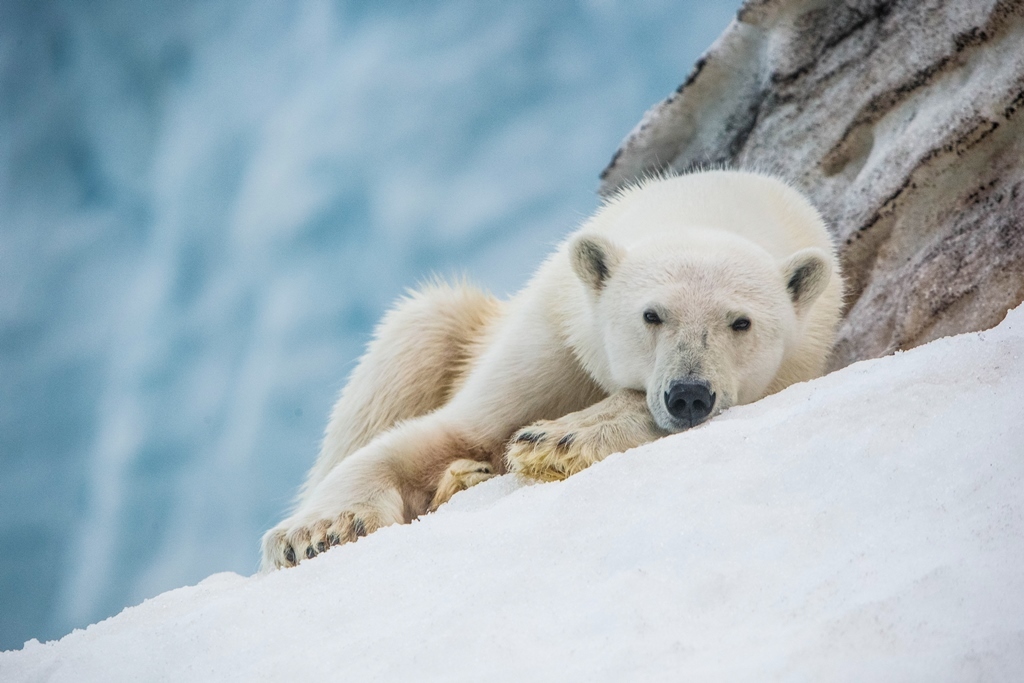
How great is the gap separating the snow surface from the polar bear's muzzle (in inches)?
14.3

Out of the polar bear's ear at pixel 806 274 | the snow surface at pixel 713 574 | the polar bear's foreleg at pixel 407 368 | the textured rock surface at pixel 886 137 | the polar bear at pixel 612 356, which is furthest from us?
the polar bear's foreleg at pixel 407 368

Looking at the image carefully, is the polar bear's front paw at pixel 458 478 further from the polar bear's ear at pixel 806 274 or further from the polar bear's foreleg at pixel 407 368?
the polar bear's ear at pixel 806 274

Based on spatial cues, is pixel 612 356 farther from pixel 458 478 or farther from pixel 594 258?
pixel 458 478

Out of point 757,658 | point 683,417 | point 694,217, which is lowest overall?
point 757,658

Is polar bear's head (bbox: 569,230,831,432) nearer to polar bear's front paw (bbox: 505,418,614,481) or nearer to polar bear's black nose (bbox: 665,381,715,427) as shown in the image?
polar bear's black nose (bbox: 665,381,715,427)

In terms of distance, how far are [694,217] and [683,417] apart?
4.47ft

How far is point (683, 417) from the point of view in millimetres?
3287

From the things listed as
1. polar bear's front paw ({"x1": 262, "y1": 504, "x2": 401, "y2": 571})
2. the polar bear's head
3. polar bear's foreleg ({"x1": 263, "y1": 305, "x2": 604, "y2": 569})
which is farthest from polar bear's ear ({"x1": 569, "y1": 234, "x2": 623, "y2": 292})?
polar bear's front paw ({"x1": 262, "y1": 504, "x2": 401, "y2": 571})

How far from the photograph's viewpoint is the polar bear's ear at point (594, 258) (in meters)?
3.75

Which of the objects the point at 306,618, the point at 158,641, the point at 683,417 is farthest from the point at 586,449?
the point at 158,641

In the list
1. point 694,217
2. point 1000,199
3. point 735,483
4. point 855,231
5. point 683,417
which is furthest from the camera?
point 855,231

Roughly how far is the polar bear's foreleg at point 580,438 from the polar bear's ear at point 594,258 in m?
0.53

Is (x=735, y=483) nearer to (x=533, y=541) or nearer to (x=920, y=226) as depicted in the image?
(x=533, y=541)

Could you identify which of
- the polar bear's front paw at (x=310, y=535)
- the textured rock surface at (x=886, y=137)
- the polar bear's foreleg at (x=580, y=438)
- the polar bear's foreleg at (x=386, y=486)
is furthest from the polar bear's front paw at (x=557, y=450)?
the textured rock surface at (x=886, y=137)
